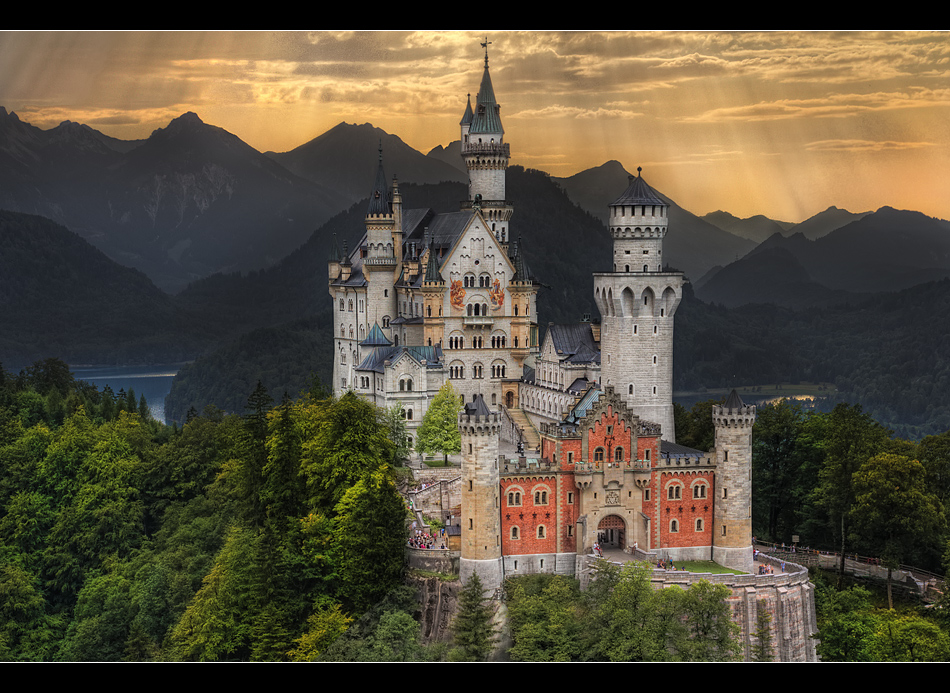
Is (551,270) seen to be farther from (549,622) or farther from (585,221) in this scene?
(549,622)

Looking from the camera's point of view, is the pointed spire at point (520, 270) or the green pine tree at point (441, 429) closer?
the green pine tree at point (441, 429)

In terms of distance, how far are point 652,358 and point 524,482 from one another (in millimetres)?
11687

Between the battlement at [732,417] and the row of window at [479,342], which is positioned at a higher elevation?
the row of window at [479,342]

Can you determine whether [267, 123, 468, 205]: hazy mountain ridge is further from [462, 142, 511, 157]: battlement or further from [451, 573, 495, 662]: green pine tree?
[451, 573, 495, 662]: green pine tree

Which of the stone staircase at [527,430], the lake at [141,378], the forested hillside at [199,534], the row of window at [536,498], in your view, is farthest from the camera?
the lake at [141,378]

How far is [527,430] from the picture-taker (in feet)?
209

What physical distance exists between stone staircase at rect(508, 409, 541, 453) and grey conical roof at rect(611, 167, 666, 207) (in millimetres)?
13051

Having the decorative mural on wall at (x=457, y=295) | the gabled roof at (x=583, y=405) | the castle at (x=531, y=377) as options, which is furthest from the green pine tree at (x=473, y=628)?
the decorative mural on wall at (x=457, y=295)

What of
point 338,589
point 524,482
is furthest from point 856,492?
point 338,589

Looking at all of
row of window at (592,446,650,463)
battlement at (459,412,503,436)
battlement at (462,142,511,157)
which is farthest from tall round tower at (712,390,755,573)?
battlement at (462,142,511,157)

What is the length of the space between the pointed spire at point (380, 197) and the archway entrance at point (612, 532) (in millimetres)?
27941

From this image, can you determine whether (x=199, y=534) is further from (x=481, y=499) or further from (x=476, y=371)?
(x=481, y=499)

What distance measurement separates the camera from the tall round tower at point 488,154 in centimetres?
7075

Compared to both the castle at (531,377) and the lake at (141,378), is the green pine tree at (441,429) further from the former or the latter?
the lake at (141,378)
